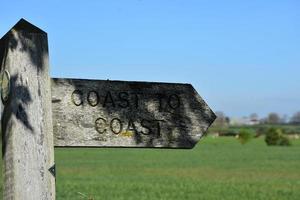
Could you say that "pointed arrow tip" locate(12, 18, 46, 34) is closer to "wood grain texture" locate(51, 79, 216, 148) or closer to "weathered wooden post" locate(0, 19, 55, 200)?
"weathered wooden post" locate(0, 19, 55, 200)

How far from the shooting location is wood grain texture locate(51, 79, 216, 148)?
2.85 m

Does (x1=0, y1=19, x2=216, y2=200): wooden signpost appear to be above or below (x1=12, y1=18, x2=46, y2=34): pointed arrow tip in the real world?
below

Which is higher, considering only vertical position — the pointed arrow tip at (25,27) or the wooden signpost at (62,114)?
the pointed arrow tip at (25,27)

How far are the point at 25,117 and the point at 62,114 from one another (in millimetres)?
202

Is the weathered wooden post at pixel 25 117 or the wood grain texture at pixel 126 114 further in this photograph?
the wood grain texture at pixel 126 114

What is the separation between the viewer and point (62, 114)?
284 cm

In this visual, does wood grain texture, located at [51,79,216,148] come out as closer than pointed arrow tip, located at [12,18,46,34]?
No

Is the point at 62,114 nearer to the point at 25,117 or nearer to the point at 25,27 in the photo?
the point at 25,117

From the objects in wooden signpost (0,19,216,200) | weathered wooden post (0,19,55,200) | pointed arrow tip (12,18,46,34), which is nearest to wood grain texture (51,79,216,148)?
wooden signpost (0,19,216,200)

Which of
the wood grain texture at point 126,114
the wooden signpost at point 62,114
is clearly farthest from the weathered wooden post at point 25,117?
the wood grain texture at point 126,114

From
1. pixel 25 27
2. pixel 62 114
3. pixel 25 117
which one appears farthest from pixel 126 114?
pixel 25 27

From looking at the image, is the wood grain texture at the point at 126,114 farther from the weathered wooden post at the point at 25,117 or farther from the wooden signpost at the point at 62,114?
the weathered wooden post at the point at 25,117

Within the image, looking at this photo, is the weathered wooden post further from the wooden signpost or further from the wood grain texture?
the wood grain texture

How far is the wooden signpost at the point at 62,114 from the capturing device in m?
2.68
